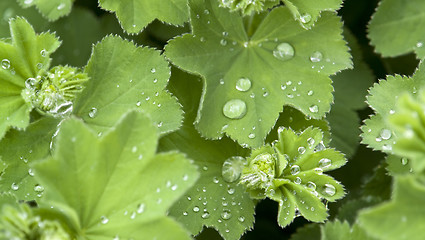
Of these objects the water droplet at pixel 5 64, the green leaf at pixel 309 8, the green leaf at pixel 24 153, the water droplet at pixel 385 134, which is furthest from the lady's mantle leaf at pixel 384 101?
the water droplet at pixel 5 64

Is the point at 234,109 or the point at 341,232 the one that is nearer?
the point at 341,232

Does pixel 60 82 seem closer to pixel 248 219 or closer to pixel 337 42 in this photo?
pixel 248 219

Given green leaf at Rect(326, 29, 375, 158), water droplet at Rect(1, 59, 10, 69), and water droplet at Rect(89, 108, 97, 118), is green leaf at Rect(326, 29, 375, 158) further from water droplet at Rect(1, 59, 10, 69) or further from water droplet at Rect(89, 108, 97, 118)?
water droplet at Rect(1, 59, 10, 69)

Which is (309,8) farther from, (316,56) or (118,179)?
(118,179)

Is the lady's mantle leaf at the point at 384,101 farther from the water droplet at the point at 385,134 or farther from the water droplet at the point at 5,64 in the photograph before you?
the water droplet at the point at 5,64

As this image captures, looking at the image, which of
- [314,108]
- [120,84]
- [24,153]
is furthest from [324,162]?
[24,153]

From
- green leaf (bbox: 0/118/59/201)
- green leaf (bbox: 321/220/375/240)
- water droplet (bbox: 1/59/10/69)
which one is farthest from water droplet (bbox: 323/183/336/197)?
water droplet (bbox: 1/59/10/69)

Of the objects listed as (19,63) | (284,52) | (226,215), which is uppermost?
(19,63)

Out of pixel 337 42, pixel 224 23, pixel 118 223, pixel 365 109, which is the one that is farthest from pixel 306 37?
pixel 118 223
